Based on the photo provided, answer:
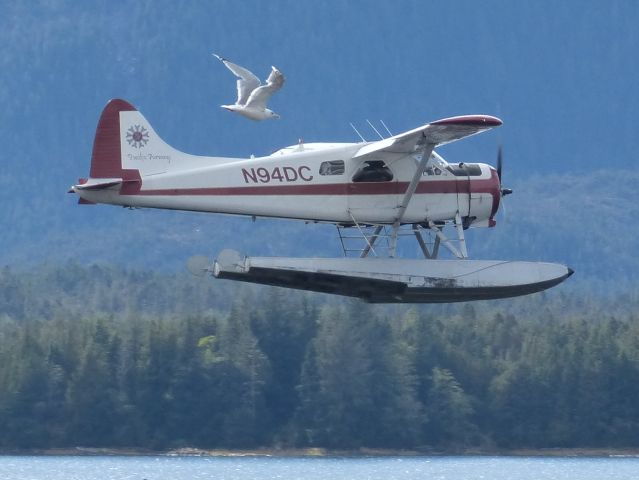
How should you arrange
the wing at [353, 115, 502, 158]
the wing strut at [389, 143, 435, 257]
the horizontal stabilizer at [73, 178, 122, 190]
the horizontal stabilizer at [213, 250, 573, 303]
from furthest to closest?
the wing strut at [389, 143, 435, 257] < the horizontal stabilizer at [213, 250, 573, 303] < the horizontal stabilizer at [73, 178, 122, 190] < the wing at [353, 115, 502, 158]

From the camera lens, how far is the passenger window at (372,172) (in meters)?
30.3

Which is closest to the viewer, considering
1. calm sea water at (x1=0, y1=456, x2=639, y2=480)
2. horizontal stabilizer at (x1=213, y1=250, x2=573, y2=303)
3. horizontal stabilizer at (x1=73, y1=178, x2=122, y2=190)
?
horizontal stabilizer at (x1=73, y1=178, x2=122, y2=190)

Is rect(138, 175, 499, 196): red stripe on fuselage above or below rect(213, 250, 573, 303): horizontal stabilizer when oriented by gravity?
above

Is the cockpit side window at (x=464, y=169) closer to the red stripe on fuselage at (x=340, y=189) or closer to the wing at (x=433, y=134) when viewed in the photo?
the red stripe on fuselage at (x=340, y=189)

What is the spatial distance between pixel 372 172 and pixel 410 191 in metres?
0.71

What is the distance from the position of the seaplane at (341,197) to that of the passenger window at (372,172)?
2 cm

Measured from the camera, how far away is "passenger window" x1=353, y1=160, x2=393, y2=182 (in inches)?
1193

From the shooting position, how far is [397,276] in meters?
29.9

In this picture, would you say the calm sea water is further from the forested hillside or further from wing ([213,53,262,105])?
wing ([213,53,262,105])

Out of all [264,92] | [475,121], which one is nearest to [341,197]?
[264,92]

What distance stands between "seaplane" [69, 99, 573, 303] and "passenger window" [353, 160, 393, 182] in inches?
0.7

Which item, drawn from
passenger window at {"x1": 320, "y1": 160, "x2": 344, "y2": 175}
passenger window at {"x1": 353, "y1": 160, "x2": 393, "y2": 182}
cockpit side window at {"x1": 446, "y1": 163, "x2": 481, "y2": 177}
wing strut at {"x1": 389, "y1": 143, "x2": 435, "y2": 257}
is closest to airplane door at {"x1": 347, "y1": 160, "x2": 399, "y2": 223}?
passenger window at {"x1": 353, "y1": 160, "x2": 393, "y2": 182}

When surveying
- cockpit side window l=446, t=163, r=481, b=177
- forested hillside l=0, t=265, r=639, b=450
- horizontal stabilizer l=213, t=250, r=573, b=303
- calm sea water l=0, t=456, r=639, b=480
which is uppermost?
cockpit side window l=446, t=163, r=481, b=177

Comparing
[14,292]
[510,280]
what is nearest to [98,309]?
[14,292]
